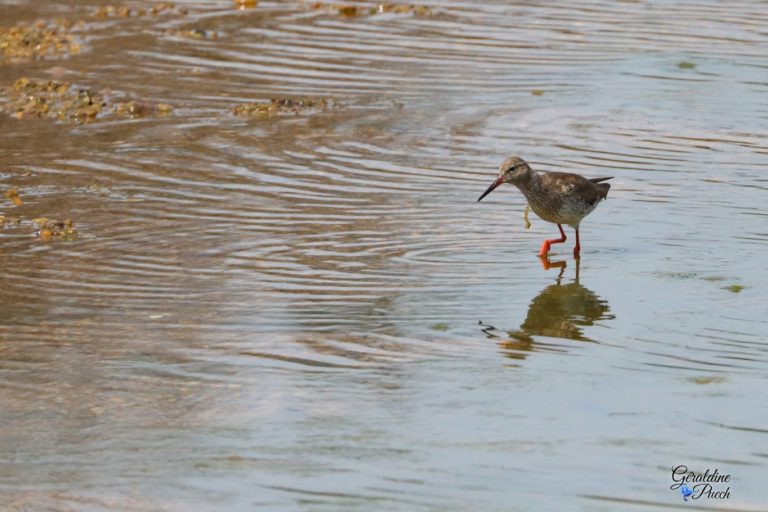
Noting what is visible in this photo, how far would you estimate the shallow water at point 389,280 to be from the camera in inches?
298

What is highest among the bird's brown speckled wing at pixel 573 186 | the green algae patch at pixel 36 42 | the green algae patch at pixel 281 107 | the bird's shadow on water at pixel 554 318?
the green algae patch at pixel 36 42

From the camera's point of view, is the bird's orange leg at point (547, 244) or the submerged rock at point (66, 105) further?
the submerged rock at point (66, 105)

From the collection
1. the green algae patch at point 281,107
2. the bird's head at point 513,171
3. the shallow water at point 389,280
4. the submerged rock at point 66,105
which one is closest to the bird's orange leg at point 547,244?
the shallow water at point 389,280

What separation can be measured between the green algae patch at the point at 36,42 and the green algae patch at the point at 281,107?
3943 mm

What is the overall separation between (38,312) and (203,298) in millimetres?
1202

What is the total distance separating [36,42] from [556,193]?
1029cm

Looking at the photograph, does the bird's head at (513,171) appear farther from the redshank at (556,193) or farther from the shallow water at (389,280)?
the shallow water at (389,280)

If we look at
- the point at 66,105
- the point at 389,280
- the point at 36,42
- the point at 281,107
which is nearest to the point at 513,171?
the point at 389,280

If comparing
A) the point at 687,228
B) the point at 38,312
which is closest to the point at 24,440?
the point at 38,312

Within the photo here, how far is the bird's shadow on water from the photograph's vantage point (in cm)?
953

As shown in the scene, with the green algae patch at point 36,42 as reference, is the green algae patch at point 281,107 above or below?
below

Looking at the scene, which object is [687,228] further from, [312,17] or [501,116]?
[312,17]

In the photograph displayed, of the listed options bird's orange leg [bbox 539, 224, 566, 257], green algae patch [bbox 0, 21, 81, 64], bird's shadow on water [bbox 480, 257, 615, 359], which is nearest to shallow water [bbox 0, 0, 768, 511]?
bird's shadow on water [bbox 480, 257, 615, 359]

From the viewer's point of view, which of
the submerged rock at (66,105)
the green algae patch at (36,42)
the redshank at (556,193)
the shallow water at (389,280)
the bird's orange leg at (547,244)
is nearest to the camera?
the shallow water at (389,280)
